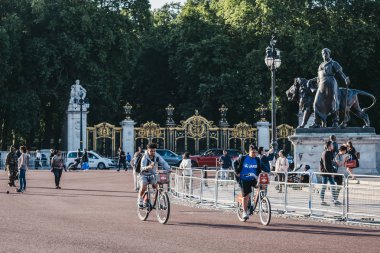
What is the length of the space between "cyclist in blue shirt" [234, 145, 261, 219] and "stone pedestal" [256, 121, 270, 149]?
35.0 m

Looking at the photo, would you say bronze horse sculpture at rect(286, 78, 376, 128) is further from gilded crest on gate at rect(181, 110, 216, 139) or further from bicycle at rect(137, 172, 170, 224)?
gilded crest on gate at rect(181, 110, 216, 139)

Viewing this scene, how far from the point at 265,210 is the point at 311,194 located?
1880 millimetres

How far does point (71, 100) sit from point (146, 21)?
10642 mm

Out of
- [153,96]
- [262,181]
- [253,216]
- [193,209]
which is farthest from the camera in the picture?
[153,96]

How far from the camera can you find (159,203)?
16.7 metres

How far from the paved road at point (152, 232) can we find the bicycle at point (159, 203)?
0.21 m

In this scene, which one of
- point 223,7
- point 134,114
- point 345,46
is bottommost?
point 134,114

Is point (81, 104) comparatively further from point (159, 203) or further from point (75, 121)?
point (159, 203)

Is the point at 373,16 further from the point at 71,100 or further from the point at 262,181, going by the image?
the point at 262,181

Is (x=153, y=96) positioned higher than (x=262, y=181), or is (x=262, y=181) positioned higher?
(x=153, y=96)

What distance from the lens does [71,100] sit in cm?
5084

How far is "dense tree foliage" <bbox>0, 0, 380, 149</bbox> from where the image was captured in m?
51.2

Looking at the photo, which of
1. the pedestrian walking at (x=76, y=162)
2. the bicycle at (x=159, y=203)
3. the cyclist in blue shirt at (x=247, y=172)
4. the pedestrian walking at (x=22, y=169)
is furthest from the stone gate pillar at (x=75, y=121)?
the cyclist in blue shirt at (x=247, y=172)

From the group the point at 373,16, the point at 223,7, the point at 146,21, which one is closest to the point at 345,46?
the point at 373,16
